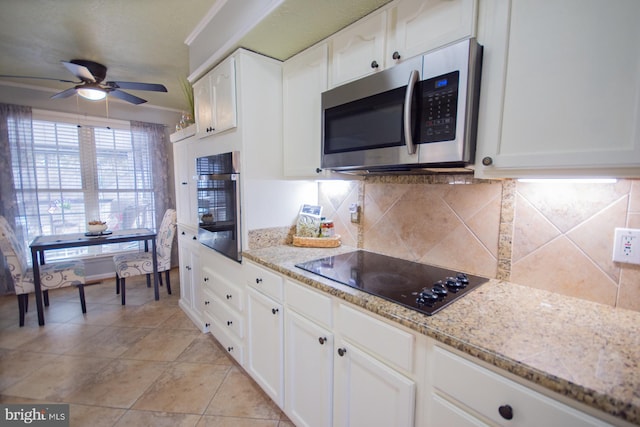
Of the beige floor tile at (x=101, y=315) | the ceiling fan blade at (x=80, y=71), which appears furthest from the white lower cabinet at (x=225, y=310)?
the ceiling fan blade at (x=80, y=71)

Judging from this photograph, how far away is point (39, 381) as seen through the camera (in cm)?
192

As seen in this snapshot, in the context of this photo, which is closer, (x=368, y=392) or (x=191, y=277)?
(x=368, y=392)

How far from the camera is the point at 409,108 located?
3.55 ft

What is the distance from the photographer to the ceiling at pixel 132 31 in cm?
143

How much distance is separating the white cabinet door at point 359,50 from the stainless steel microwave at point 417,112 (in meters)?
0.11

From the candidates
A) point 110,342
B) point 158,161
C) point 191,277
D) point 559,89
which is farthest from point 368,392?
point 158,161

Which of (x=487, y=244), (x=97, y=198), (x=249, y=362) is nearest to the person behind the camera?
(x=487, y=244)

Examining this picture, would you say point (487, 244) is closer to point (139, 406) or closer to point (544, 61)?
point (544, 61)

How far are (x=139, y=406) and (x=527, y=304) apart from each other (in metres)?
2.17

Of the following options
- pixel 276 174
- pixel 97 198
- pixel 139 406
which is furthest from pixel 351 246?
pixel 97 198

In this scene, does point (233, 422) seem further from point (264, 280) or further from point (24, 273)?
point (24, 273)

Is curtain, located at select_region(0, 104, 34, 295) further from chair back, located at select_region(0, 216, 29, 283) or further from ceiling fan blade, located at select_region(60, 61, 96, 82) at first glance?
ceiling fan blade, located at select_region(60, 61, 96, 82)

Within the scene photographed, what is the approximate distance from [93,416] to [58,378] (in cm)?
59

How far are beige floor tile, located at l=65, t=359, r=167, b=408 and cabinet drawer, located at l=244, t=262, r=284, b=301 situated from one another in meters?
1.05
